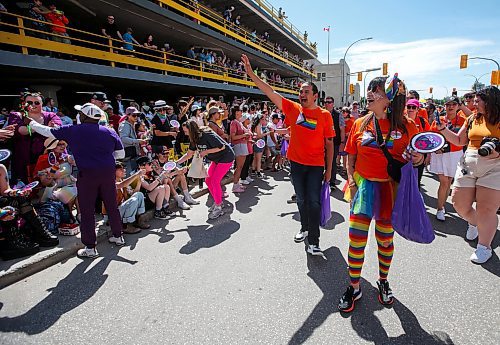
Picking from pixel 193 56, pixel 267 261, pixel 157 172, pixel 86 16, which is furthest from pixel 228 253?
pixel 193 56

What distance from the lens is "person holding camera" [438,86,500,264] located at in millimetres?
3160

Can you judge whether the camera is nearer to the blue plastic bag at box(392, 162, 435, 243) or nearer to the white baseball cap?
the blue plastic bag at box(392, 162, 435, 243)

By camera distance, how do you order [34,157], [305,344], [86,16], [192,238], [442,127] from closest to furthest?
[305,344] → [442,127] → [192,238] → [34,157] → [86,16]

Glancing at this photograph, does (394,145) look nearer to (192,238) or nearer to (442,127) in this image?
(442,127)

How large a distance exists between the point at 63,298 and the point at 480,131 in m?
4.73

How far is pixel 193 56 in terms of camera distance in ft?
57.6

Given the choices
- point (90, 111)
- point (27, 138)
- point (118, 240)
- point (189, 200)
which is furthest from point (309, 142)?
point (27, 138)

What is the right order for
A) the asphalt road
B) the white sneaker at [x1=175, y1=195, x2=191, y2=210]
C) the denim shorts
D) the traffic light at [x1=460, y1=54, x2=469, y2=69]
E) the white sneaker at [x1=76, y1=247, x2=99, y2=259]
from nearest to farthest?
1. the asphalt road
2. the white sneaker at [x1=76, y1=247, x2=99, y2=259]
3. the white sneaker at [x1=175, y1=195, x2=191, y2=210]
4. the denim shorts
5. the traffic light at [x1=460, y1=54, x2=469, y2=69]

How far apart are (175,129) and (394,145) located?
5.60m

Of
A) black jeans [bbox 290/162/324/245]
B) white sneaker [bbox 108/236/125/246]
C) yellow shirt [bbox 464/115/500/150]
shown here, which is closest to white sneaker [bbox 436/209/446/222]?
yellow shirt [bbox 464/115/500/150]

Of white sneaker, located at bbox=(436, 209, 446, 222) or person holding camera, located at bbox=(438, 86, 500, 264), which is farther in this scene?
white sneaker, located at bbox=(436, 209, 446, 222)

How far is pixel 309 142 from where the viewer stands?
3.56m

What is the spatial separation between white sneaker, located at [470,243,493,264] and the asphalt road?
0.35 feet

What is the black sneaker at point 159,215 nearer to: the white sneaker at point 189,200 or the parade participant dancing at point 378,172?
the white sneaker at point 189,200
